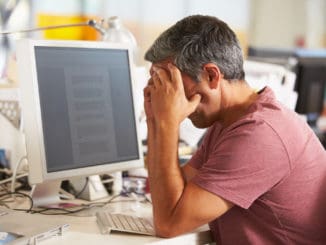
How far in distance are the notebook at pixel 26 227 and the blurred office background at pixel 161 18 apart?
0.59m

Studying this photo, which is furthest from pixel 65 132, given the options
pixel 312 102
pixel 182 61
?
pixel 312 102

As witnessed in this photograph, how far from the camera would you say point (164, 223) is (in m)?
1.11

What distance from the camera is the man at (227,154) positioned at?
42.4 inches

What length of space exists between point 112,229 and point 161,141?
0.76 ft

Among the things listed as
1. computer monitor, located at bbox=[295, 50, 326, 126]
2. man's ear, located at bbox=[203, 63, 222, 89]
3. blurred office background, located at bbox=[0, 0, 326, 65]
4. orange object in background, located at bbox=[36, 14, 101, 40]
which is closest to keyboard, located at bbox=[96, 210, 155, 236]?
man's ear, located at bbox=[203, 63, 222, 89]

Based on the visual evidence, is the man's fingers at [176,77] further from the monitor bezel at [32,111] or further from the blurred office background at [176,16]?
the blurred office background at [176,16]

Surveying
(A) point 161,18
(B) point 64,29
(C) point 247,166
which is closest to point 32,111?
(C) point 247,166

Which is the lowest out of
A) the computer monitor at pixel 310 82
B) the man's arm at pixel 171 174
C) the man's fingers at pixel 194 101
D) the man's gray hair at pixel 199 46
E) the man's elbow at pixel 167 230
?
the computer monitor at pixel 310 82

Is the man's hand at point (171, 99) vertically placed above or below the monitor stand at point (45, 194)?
above

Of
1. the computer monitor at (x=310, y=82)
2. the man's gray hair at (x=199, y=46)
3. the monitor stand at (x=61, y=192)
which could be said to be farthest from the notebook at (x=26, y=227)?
the computer monitor at (x=310, y=82)

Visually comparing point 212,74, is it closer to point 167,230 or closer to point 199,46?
point 199,46

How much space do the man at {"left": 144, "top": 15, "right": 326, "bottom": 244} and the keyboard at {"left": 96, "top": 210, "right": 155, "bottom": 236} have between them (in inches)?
2.5

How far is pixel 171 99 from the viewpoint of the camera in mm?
1178

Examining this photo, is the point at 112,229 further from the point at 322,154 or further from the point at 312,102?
the point at 312,102
